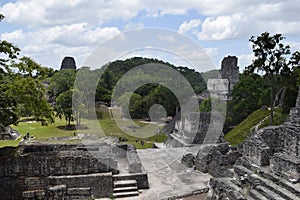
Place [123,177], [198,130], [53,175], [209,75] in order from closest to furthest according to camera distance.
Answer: [53,175]
[123,177]
[198,130]
[209,75]

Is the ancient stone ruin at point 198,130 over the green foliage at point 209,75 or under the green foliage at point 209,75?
under

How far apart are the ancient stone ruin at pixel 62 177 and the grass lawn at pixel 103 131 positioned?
10.1m

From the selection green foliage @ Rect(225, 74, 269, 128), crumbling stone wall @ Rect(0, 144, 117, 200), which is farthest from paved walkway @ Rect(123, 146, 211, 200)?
green foliage @ Rect(225, 74, 269, 128)

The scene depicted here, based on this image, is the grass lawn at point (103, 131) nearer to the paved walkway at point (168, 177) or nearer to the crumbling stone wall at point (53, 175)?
the paved walkway at point (168, 177)

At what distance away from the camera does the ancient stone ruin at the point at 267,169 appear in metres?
8.96

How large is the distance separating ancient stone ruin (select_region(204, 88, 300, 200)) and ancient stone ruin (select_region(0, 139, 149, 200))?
11.8ft

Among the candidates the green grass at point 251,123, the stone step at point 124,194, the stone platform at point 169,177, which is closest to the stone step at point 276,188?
the stone platform at point 169,177

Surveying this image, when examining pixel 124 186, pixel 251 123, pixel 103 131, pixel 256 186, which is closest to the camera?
pixel 256 186

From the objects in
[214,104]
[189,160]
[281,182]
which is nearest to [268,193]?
[281,182]

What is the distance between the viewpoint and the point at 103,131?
1003 inches

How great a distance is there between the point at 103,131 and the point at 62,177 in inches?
561

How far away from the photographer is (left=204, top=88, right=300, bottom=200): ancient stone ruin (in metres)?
8.96

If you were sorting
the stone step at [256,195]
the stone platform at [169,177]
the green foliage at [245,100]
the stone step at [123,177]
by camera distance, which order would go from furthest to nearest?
the green foliage at [245,100], the stone step at [123,177], the stone platform at [169,177], the stone step at [256,195]

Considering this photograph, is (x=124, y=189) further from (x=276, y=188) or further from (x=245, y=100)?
(x=245, y=100)
